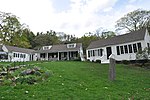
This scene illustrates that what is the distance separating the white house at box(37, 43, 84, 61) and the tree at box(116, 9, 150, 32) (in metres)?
11.7

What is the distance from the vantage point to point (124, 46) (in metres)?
29.9

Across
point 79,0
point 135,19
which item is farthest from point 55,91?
point 135,19

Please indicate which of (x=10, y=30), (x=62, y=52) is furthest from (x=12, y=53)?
(x=62, y=52)

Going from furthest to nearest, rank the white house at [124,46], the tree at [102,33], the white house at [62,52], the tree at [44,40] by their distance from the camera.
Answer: the tree at [44,40]
the tree at [102,33]
the white house at [62,52]
the white house at [124,46]

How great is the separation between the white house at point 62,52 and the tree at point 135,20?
11721 millimetres

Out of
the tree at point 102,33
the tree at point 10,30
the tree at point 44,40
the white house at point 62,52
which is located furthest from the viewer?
the tree at point 44,40

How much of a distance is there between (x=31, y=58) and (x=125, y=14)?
2870cm

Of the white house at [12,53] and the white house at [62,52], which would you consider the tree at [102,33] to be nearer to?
the white house at [62,52]

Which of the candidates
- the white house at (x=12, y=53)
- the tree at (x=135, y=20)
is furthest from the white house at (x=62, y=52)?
the tree at (x=135, y=20)

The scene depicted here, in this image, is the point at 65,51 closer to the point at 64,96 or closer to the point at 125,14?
the point at 125,14

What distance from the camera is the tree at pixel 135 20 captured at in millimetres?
38812

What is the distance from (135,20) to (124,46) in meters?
12.7

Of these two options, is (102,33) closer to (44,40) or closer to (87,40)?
(87,40)

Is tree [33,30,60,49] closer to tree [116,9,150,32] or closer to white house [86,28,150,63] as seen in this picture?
tree [116,9,150,32]
